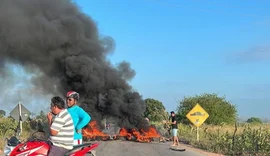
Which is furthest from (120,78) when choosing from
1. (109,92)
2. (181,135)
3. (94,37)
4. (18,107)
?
(18,107)

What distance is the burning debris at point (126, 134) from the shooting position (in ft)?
77.1

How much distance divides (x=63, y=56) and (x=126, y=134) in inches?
335

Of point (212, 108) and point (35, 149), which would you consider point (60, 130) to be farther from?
point (212, 108)

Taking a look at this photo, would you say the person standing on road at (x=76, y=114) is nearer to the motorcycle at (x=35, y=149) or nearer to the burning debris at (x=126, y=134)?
the motorcycle at (x=35, y=149)

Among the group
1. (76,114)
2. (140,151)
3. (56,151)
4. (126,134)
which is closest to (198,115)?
(126,134)

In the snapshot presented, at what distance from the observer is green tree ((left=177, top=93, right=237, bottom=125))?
4528cm

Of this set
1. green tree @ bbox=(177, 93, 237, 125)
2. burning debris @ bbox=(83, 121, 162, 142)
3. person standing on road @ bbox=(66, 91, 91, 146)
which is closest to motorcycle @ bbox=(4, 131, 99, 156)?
person standing on road @ bbox=(66, 91, 91, 146)

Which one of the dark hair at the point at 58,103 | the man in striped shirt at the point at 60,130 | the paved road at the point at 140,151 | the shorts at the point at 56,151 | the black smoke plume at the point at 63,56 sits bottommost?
the paved road at the point at 140,151

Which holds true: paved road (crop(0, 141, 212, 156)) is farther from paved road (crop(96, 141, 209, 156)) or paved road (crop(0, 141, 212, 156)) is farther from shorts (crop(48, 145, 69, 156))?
shorts (crop(48, 145, 69, 156))

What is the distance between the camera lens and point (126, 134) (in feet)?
79.7

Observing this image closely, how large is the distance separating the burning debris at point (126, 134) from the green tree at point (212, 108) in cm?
2079

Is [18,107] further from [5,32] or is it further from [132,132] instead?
[5,32]

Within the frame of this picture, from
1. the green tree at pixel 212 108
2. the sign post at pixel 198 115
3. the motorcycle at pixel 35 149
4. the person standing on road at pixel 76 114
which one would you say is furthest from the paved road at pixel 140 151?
the green tree at pixel 212 108

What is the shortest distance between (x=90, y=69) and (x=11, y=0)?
24.0 ft
